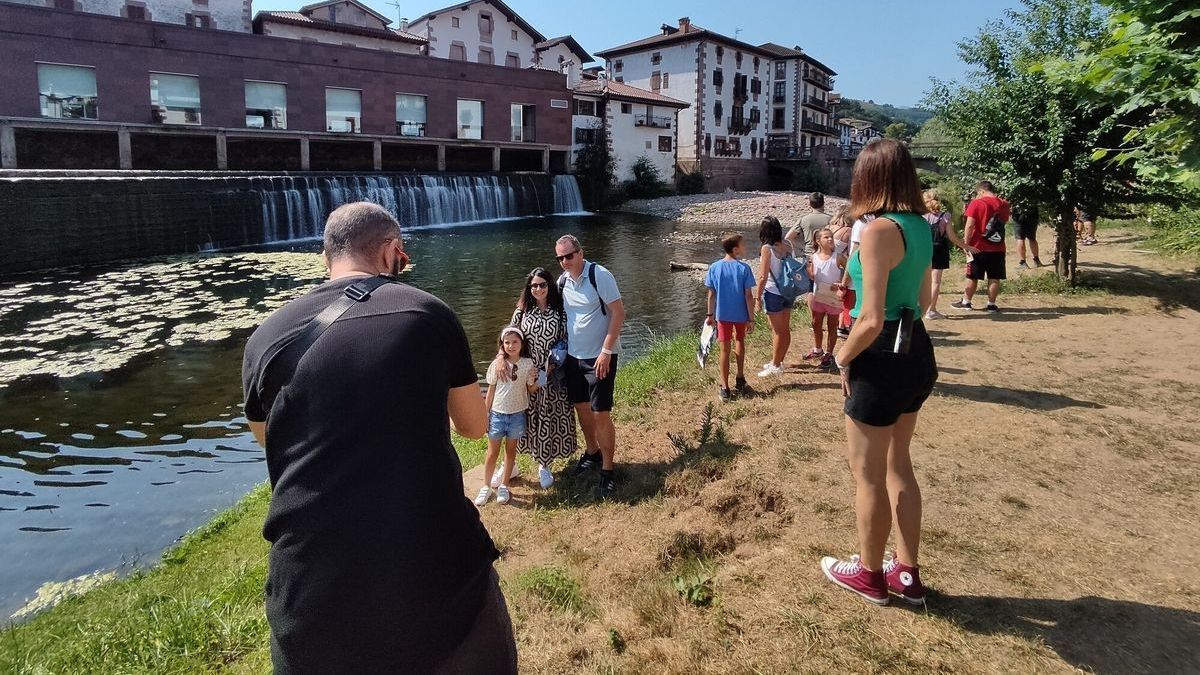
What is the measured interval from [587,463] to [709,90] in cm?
5900

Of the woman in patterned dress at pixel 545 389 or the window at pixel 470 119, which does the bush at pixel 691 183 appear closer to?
the window at pixel 470 119

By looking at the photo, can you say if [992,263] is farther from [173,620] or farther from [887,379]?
[173,620]

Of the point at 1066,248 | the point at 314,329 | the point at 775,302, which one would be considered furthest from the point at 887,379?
the point at 1066,248

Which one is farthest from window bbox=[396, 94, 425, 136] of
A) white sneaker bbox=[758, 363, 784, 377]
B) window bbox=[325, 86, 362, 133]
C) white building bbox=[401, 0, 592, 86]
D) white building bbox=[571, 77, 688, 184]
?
white sneaker bbox=[758, 363, 784, 377]

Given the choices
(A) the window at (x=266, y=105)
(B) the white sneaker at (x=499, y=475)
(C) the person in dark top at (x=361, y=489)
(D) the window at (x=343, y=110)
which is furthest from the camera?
(D) the window at (x=343, y=110)

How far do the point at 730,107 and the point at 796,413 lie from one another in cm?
6063

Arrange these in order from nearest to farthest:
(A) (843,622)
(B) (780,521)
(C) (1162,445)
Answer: (A) (843,622) < (B) (780,521) < (C) (1162,445)

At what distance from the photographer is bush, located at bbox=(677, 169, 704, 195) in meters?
54.5

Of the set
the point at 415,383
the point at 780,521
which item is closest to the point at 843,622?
the point at 780,521

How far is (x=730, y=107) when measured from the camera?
6238 centimetres

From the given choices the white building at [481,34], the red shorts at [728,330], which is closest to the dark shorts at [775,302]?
the red shorts at [728,330]

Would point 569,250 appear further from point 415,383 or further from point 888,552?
point 415,383

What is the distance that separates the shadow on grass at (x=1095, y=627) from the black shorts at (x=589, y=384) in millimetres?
2745

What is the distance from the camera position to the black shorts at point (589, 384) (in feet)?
18.1
